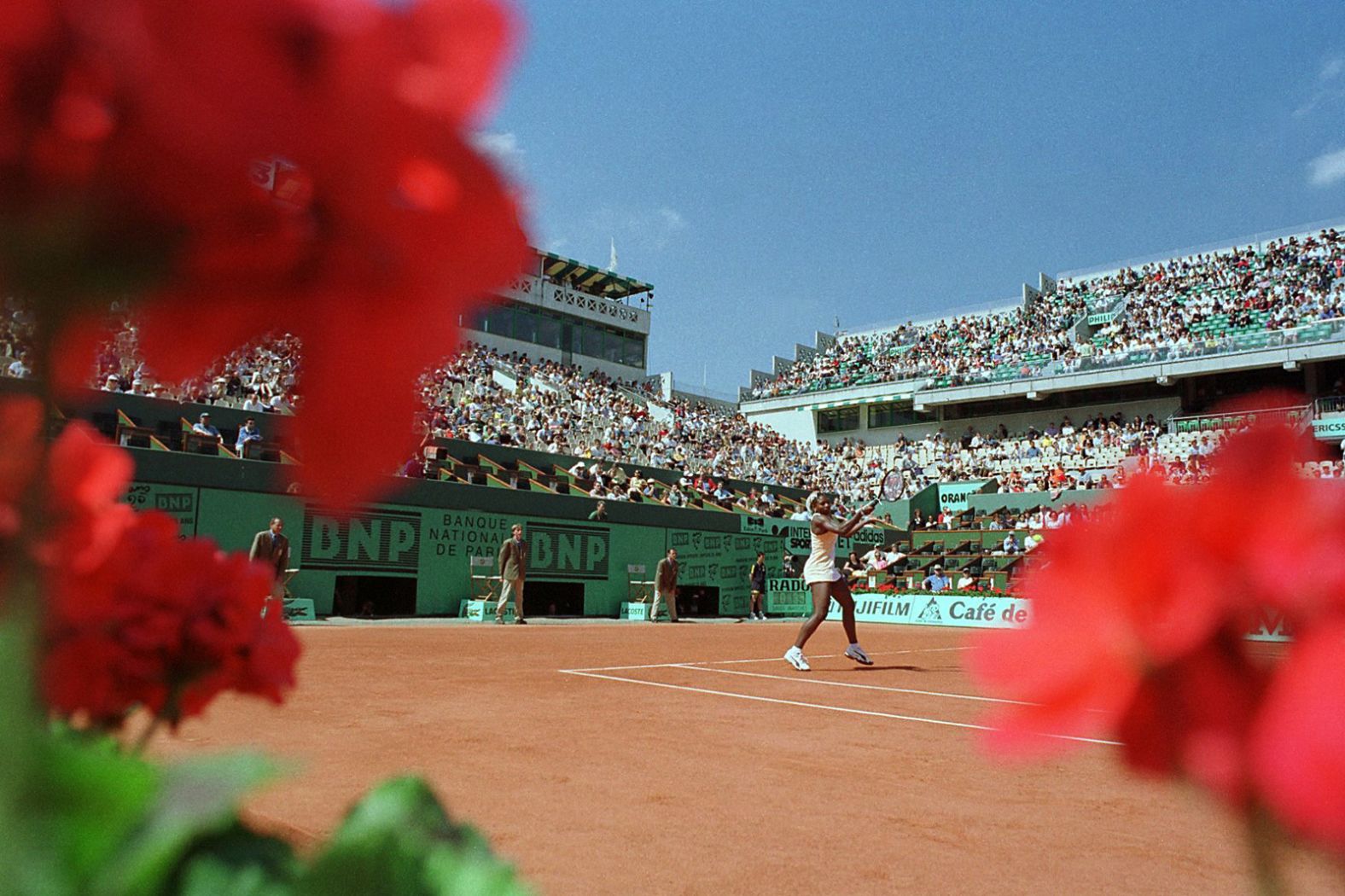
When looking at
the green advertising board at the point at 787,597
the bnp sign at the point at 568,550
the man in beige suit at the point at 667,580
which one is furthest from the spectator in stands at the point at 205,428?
the green advertising board at the point at 787,597

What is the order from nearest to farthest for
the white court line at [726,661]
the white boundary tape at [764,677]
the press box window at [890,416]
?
the white boundary tape at [764,677] < the white court line at [726,661] < the press box window at [890,416]

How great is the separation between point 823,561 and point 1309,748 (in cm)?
864

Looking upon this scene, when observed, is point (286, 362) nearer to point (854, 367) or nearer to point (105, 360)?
point (105, 360)

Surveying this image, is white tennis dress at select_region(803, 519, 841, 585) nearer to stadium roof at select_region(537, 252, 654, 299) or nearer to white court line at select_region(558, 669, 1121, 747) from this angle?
white court line at select_region(558, 669, 1121, 747)

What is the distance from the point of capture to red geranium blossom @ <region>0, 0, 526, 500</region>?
30 centimetres

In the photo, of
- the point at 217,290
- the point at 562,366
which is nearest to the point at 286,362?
the point at 217,290

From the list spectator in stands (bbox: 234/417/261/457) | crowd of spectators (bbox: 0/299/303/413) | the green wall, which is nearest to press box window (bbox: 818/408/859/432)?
the green wall

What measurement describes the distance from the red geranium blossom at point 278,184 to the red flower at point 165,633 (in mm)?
311

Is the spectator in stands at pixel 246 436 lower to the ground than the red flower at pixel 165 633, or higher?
higher

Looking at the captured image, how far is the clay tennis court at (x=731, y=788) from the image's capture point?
292 centimetres

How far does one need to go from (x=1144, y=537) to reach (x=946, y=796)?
415 cm

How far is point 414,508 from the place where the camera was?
1820 cm

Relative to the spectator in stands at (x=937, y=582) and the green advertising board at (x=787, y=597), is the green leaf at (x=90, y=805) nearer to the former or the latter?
the green advertising board at (x=787, y=597)

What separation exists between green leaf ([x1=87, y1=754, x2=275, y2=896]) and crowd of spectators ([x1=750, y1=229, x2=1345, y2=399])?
126ft
